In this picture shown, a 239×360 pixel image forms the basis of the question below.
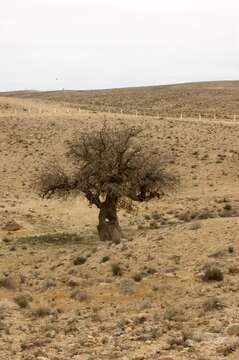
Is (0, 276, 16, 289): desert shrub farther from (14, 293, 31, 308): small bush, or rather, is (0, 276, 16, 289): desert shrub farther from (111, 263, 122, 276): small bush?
(111, 263, 122, 276): small bush

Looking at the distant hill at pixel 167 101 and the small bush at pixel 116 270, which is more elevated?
the distant hill at pixel 167 101

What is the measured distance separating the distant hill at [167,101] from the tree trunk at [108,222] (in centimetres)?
5579

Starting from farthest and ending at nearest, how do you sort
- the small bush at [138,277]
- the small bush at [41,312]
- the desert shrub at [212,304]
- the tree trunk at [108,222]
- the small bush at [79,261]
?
the tree trunk at [108,222], the small bush at [79,261], the small bush at [138,277], the small bush at [41,312], the desert shrub at [212,304]

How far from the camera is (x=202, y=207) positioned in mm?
37000

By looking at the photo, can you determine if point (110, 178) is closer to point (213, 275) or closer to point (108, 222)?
point (108, 222)

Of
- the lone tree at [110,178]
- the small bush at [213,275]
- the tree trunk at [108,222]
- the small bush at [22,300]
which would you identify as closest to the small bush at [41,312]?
the small bush at [22,300]

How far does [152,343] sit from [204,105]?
8828 centimetres

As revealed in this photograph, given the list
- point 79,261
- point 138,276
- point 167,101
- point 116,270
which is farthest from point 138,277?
point 167,101

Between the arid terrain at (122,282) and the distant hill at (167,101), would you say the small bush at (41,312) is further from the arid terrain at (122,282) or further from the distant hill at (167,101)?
the distant hill at (167,101)

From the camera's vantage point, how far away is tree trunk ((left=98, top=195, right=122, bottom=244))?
87.9 feet

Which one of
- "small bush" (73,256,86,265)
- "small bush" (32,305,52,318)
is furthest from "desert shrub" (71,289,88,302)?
"small bush" (73,256,86,265)

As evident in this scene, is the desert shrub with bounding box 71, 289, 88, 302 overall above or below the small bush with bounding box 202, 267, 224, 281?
below

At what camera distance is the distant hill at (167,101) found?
8950 centimetres

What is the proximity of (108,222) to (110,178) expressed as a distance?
195cm
